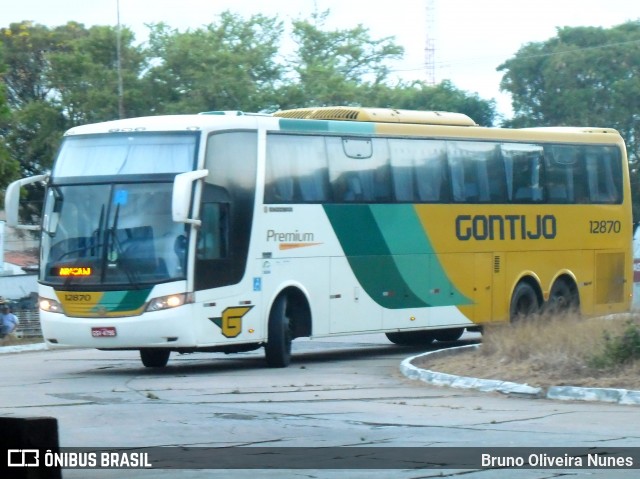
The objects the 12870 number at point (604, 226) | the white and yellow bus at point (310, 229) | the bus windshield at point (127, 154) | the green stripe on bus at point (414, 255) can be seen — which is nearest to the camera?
the white and yellow bus at point (310, 229)

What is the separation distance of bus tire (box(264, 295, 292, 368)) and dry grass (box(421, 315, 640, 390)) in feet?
6.79

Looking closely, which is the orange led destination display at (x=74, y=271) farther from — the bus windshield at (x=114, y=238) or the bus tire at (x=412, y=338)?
the bus tire at (x=412, y=338)

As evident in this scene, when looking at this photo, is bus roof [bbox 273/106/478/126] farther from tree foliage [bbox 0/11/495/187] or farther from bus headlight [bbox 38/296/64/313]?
tree foliage [bbox 0/11/495/187]

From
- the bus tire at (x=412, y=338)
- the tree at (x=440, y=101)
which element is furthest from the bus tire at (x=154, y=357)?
the tree at (x=440, y=101)

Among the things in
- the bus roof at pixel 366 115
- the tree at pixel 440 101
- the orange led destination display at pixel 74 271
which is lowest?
the orange led destination display at pixel 74 271

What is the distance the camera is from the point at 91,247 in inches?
666

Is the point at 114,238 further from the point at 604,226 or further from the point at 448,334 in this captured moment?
the point at 604,226

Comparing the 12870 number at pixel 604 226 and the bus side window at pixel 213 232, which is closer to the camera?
the bus side window at pixel 213 232

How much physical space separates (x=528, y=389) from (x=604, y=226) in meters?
11.4

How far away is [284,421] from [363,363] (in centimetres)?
779

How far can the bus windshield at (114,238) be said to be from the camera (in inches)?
655

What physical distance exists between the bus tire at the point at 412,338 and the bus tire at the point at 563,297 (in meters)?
2.33

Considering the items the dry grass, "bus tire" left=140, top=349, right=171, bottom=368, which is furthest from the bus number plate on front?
the dry grass

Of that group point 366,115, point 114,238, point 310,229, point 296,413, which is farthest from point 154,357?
point 296,413
